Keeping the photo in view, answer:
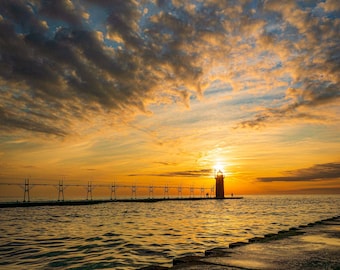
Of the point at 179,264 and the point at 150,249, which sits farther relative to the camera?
the point at 150,249

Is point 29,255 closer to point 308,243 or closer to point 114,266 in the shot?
point 114,266

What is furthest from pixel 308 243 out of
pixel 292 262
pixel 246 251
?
pixel 292 262

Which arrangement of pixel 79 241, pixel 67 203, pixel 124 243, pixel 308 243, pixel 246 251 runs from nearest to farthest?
1. pixel 246 251
2. pixel 308 243
3. pixel 124 243
4. pixel 79 241
5. pixel 67 203

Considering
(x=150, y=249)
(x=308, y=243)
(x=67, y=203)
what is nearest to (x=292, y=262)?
(x=308, y=243)

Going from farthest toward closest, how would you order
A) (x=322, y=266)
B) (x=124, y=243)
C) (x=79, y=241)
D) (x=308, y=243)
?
(x=79, y=241), (x=124, y=243), (x=308, y=243), (x=322, y=266)

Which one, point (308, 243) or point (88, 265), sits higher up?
point (308, 243)

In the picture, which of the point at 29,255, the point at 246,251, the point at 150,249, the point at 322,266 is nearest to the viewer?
the point at 322,266

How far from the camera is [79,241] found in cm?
2502

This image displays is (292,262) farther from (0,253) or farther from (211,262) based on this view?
(0,253)

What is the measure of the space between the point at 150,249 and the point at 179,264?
418 inches

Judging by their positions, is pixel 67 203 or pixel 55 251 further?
pixel 67 203

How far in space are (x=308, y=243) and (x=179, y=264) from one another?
7927 millimetres

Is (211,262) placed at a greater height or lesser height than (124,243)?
greater

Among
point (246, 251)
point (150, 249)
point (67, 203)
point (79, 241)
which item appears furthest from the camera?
point (67, 203)
